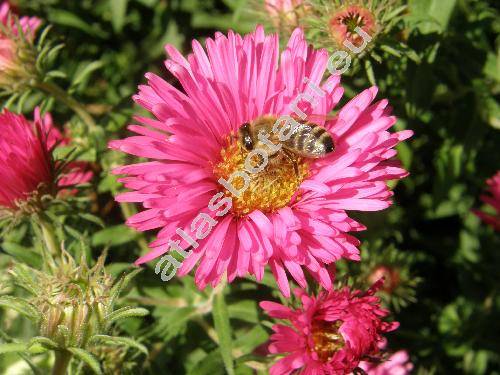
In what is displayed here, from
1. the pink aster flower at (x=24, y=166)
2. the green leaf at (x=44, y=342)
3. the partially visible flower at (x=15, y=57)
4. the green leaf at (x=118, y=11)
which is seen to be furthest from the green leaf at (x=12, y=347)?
the green leaf at (x=118, y=11)

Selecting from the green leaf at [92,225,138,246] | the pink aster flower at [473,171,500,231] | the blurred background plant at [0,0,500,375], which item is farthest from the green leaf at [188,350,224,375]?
the pink aster flower at [473,171,500,231]

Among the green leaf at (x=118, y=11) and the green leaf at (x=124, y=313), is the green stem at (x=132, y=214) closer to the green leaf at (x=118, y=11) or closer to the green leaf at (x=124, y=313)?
the green leaf at (x=124, y=313)

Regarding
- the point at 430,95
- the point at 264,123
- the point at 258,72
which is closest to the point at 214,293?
the point at 264,123

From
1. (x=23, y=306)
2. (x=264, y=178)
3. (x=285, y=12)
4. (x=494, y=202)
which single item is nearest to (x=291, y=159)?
(x=264, y=178)

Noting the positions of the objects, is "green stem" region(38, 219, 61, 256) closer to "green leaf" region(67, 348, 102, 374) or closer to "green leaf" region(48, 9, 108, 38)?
"green leaf" region(67, 348, 102, 374)

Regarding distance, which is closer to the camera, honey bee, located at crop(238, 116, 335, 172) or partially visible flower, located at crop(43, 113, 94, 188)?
honey bee, located at crop(238, 116, 335, 172)

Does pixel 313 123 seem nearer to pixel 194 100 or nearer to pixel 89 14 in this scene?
pixel 194 100
